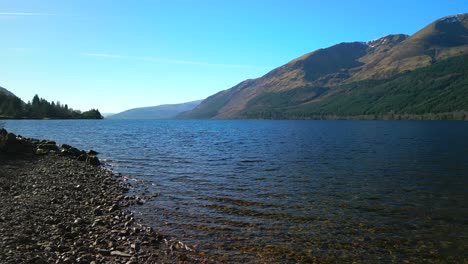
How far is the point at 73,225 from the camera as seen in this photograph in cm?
1477

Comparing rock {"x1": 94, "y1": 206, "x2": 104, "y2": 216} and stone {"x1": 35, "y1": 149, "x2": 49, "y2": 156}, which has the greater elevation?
stone {"x1": 35, "y1": 149, "x2": 49, "y2": 156}

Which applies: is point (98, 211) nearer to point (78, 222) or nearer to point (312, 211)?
point (78, 222)

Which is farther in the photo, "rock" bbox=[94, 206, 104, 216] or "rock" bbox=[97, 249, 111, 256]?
"rock" bbox=[94, 206, 104, 216]

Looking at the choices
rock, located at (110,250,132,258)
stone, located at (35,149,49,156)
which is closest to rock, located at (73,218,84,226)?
rock, located at (110,250,132,258)

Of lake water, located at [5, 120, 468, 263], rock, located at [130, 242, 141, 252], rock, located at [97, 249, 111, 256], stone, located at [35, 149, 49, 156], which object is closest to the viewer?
rock, located at [97, 249, 111, 256]

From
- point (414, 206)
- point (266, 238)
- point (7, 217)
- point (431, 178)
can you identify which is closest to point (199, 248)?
point (266, 238)

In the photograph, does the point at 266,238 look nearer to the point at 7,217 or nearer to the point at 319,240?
the point at 319,240

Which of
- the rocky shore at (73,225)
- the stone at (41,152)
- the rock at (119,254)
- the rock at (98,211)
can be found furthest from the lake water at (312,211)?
the stone at (41,152)

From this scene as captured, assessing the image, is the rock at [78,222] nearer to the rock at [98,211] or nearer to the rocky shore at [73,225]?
the rocky shore at [73,225]

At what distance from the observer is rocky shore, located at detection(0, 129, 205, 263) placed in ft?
38.0

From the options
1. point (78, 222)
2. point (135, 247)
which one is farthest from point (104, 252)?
point (78, 222)

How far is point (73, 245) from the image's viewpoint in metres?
12.3

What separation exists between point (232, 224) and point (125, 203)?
7.63m

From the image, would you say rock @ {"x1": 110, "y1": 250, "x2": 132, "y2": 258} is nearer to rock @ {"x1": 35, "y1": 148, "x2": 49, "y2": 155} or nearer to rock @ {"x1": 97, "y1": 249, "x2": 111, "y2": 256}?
rock @ {"x1": 97, "y1": 249, "x2": 111, "y2": 256}
